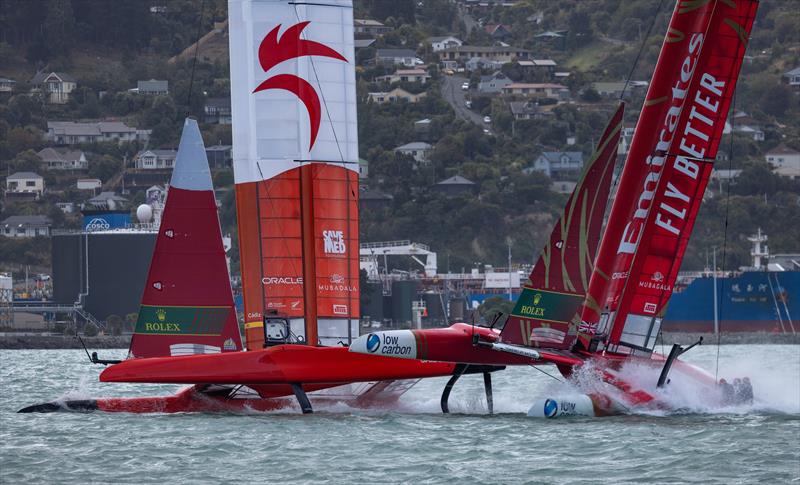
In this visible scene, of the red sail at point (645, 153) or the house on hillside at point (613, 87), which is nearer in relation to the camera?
the red sail at point (645, 153)

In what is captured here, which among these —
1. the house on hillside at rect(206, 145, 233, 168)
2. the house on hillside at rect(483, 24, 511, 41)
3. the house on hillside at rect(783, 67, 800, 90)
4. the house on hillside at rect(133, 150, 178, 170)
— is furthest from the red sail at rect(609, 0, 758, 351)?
the house on hillside at rect(483, 24, 511, 41)

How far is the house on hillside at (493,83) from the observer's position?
110250 mm

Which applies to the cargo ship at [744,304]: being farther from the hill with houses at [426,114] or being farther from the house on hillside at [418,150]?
the house on hillside at [418,150]

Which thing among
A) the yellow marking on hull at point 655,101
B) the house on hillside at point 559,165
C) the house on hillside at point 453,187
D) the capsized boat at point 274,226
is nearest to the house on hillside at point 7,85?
the house on hillside at point 453,187

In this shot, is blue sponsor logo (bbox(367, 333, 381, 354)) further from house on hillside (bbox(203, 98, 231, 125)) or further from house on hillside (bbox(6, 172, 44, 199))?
house on hillside (bbox(203, 98, 231, 125))

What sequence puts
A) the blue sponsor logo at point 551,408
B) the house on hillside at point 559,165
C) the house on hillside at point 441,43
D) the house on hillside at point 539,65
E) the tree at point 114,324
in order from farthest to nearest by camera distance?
the house on hillside at point 441,43, the house on hillside at point 539,65, the house on hillside at point 559,165, the tree at point 114,324, the blue sponsor logo at point 551,408

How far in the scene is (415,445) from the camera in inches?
645

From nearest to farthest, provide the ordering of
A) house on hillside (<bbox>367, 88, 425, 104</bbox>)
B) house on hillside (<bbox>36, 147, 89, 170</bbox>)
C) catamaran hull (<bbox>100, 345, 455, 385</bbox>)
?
catamaran hull (<bbox>100, 345, 455, 385</bbox>), house on hillside (<bbox>36, 147, 89, 170</bbox>), house on hillside (<bbox>367, 88, 425, 104</bbox>)

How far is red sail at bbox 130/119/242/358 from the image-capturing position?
19984 millimetres

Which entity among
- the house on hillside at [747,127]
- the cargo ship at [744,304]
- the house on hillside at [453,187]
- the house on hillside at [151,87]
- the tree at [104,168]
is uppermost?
the house on hillside at [151,87]

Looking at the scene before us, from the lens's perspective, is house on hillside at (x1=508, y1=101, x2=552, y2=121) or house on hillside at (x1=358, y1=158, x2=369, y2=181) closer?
house on hillside at (x1=358, y1=158, x2=369, y2=181)

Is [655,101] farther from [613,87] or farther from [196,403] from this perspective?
[613,87]

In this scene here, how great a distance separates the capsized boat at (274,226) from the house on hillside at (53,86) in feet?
274

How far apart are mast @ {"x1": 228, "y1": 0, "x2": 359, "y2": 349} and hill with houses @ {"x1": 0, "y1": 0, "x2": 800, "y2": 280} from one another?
170 feet
